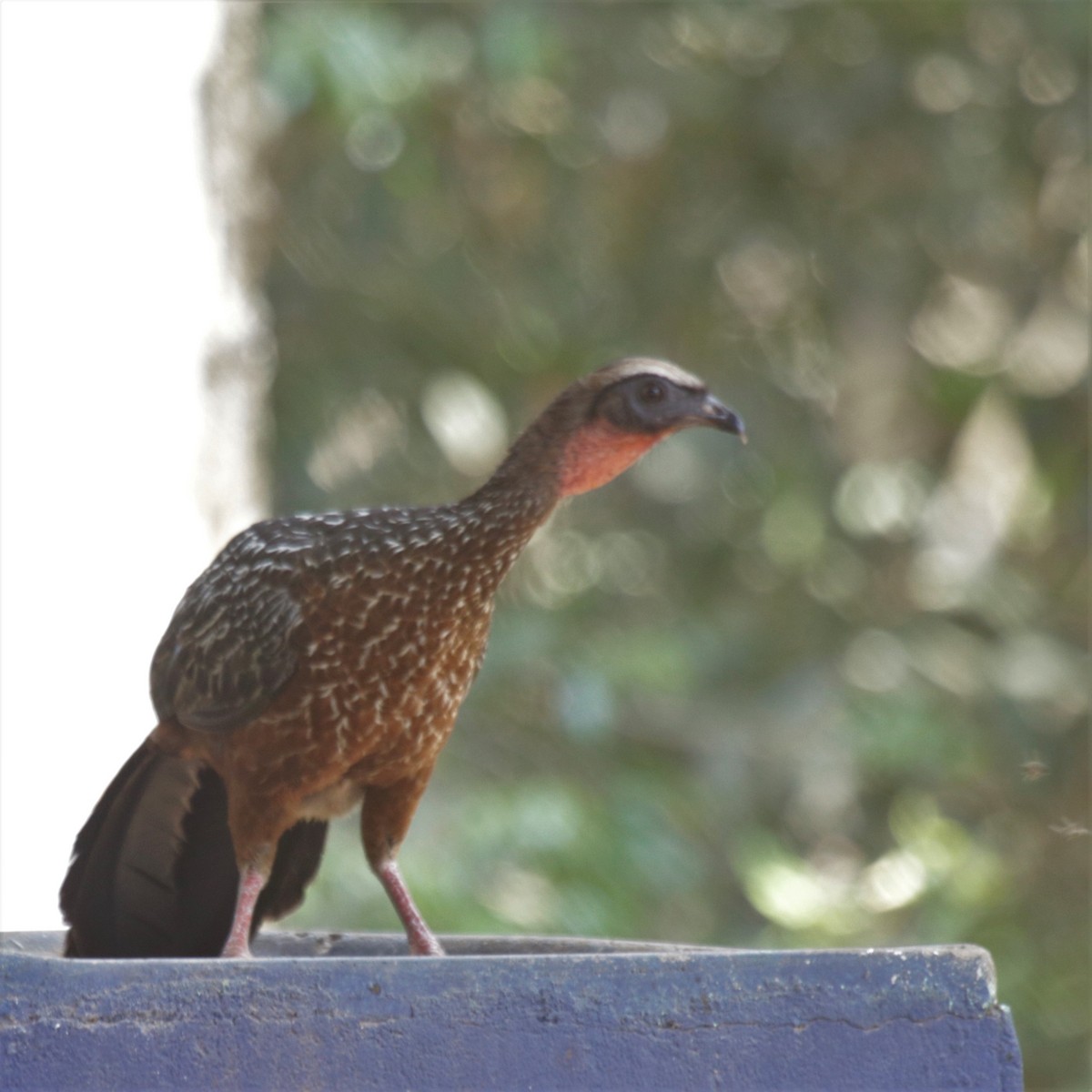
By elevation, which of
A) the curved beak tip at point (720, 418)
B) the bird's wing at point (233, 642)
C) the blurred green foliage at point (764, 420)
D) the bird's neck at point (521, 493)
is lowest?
the blurred green foliage at point (764, 420)

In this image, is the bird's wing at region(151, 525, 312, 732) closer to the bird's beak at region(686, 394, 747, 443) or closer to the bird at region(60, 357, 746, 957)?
the bird at region(60, 357, 746, 957)

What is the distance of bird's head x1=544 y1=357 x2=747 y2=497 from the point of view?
284cm

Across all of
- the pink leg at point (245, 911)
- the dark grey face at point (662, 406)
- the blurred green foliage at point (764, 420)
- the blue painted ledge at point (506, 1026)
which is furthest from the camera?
the blurred green foliage at point (764, 420)

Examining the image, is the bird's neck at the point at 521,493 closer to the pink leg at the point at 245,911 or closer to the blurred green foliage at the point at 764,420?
the pink leg at the point at 245,911

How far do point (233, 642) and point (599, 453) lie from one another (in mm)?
628

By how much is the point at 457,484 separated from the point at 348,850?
193 cm

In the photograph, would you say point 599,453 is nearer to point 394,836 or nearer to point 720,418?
point 720,418

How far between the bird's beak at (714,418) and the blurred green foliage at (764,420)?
3.82 m

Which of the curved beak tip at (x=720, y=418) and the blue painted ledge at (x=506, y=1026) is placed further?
the curved beak tip at (x=720, y=418)

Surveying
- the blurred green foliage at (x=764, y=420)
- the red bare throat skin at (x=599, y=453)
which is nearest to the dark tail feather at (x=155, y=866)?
the red bare throat skin at (x=599, y=453)

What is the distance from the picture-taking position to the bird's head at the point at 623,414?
284 centimetres

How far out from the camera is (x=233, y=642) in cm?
285

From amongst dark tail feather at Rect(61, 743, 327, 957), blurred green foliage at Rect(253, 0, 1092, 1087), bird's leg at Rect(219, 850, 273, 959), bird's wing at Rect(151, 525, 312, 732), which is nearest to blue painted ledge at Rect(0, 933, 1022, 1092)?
→ bird's leg at Rect(219, 850, 273, 959)

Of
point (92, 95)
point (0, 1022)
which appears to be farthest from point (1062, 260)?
point (0, 1022)
